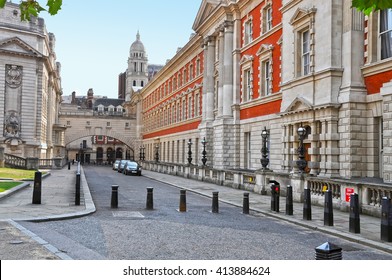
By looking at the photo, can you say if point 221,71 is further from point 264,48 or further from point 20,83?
point 20,83

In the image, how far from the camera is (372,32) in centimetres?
1838

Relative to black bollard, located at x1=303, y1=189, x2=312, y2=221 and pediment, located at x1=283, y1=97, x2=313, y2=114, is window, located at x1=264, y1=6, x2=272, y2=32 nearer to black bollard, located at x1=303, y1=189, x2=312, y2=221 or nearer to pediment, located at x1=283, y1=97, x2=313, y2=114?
pediment, located at x1=283, y1=97, x2=313, y2=114

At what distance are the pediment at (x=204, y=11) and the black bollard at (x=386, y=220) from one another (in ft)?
99.5

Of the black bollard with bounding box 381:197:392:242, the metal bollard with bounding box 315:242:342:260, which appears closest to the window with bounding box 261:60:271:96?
the black bollard with bounding box 381:197:392:242

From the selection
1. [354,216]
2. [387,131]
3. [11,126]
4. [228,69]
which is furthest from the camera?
[11,126]

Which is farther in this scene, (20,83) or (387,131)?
(20,83)

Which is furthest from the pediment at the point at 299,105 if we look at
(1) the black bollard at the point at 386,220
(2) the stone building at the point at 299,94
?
(1) the black bollard at the point at 386,220

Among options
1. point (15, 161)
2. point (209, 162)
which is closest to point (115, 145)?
point (15, 161)

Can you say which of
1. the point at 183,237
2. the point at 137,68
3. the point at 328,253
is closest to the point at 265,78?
the point at 183,237

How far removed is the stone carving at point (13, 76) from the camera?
168 feet

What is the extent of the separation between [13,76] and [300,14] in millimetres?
38389

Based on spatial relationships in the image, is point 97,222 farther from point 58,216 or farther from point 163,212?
point 163,212

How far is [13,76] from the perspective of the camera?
169 ft

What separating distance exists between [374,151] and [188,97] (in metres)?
32.3
